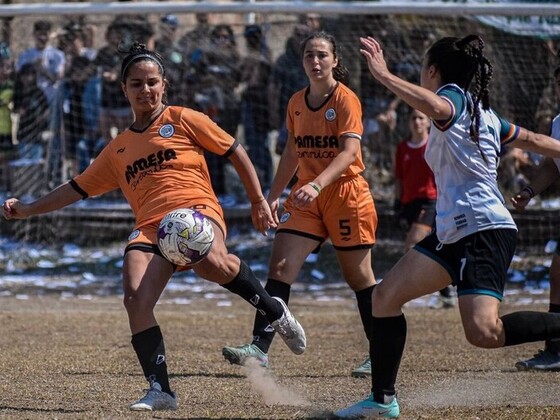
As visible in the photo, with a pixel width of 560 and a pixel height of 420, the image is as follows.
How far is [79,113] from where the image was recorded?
13.8 m

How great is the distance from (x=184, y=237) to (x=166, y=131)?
79 centimetres

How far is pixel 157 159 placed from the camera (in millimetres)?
6148

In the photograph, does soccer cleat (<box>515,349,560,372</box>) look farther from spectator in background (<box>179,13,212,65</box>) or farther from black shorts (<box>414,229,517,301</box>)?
spectator in background (<box>179,13,212,65</box>)

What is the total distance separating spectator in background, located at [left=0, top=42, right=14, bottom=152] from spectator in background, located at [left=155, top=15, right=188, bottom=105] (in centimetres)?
182

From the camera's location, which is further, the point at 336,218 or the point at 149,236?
the point at 336,218

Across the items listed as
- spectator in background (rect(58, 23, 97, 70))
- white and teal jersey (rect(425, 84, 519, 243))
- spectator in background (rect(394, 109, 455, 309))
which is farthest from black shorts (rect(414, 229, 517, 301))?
spectator in background (rect(58, 23, 97, 70))

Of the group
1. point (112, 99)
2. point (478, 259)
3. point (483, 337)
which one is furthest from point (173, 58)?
point (483, 337)

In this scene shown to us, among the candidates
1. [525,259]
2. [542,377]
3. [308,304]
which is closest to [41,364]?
[542,377]

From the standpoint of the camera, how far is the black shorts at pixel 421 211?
10.5m

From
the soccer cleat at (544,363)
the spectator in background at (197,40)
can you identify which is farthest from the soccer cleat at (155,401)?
the spectator in background at (197,40)

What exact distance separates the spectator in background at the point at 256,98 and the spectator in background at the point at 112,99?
1.47m

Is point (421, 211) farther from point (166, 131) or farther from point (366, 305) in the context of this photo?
point (166, 131)

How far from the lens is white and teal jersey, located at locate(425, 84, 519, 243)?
5.27 metres

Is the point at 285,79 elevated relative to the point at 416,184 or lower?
elevated
